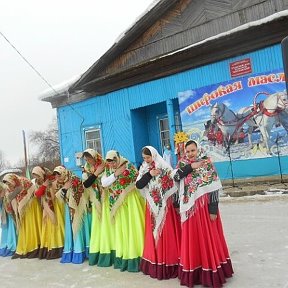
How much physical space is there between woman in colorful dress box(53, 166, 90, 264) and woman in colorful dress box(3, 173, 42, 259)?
860mm

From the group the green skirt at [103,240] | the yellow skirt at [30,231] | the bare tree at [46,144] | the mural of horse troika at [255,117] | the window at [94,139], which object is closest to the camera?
the green skirt at [103,240]

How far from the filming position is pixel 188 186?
4.42 meters

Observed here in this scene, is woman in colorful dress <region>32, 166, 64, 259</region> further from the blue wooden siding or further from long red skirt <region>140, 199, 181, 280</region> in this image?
the blue wooden siding

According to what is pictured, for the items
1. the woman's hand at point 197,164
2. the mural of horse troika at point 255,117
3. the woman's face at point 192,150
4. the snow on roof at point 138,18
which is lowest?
the woman's hand at point 197,164

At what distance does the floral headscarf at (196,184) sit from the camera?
433 cm

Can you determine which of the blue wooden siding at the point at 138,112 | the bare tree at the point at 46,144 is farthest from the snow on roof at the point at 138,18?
the bare tree at the point at 46,144

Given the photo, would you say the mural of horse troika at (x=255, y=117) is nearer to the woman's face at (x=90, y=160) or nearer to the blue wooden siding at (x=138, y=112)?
the blue wooden siding at (x=138, y=112)

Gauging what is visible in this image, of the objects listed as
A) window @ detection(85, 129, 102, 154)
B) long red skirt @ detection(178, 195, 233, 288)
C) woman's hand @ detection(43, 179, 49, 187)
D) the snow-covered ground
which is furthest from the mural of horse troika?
long red skirt @ detection(178, 195, 233, 288)

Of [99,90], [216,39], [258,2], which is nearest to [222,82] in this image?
[216,39]

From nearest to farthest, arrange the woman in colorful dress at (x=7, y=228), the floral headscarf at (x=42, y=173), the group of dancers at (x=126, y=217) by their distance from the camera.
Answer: the group of dancers at (x=126, y=217) < the floral headscarf at (x=42, y=173) < the woman in colorful dress at (x=7, y=228)

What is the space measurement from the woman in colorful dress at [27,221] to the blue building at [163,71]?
6.99 metres

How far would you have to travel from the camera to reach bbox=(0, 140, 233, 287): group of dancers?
4.29 meters

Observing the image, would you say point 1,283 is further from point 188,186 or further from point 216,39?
point 216,39

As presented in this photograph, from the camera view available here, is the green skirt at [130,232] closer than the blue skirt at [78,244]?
Yes
